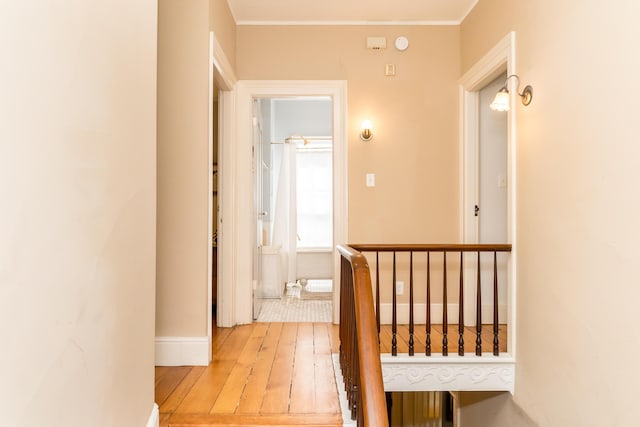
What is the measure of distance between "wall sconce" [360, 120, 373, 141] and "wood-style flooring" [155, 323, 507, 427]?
1632 mm

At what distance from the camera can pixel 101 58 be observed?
1.30 m

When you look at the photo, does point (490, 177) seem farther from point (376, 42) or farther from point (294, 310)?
point (294, 310)

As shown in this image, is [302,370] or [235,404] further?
[302,370]

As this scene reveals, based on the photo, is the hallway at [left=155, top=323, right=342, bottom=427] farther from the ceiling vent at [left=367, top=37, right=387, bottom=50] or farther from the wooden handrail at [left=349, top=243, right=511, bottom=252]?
the ceiling vent at [left=367, top=37, right=387, bottom=50]

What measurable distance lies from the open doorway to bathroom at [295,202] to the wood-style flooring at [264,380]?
1745 mm

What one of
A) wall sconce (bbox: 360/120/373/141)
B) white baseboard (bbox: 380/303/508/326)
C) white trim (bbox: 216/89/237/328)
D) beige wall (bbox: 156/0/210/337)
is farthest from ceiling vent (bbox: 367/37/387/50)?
white baseboard (bbox: 380/303/508/326)

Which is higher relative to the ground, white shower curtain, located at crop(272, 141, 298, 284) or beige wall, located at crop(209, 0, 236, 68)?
beige wall, located at crop(209, 0, 236, 68)

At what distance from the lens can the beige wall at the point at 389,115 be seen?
149 inches

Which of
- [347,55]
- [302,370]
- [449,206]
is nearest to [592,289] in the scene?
[302,370]

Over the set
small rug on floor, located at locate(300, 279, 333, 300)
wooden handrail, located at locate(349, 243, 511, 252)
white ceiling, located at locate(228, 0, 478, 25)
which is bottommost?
small rug on floor, located at locate(300, 279, 333, 300)

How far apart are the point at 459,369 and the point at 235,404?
1482 millimetres

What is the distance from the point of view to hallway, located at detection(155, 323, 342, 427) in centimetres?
198

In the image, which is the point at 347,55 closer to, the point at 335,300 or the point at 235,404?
the point at 335,300

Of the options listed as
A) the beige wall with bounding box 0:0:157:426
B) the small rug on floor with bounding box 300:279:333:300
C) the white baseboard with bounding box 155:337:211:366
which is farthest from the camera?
the small rug on floor with bounding box 300:279:333:300
